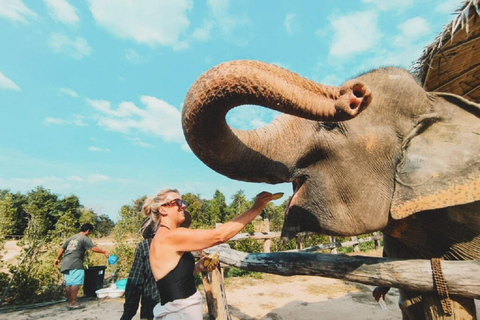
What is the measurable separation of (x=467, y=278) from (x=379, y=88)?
1.23m

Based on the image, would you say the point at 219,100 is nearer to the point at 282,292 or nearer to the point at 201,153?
the point at 201,153

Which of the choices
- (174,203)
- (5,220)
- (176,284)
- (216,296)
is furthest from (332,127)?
(5,220)

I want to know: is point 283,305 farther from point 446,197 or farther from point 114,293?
point 446,197

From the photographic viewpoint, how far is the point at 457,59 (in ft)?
7.96

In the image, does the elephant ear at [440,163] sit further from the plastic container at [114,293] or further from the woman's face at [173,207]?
the plastic container at [114,293]

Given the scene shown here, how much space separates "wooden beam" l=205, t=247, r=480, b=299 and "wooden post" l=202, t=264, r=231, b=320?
4.67 ft

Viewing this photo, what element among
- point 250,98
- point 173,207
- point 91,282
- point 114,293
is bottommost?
point 114,293

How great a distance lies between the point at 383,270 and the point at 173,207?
1.69m

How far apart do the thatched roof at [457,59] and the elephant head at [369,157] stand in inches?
Result: 27.3

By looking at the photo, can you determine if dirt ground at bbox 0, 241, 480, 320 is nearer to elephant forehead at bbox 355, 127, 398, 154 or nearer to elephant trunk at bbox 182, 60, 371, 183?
elephant forehead at bbox 355, 127, 398, 154

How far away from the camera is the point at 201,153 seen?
1.43 meters

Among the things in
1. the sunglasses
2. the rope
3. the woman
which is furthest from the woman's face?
the rope

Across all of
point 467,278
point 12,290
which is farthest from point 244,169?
point 12,290

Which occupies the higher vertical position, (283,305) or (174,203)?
(174,203)
